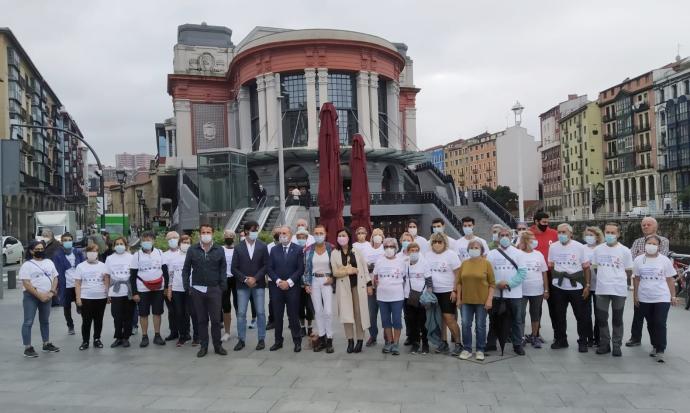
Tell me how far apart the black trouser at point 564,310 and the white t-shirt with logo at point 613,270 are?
0.33 m

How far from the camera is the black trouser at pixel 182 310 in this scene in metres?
9.12

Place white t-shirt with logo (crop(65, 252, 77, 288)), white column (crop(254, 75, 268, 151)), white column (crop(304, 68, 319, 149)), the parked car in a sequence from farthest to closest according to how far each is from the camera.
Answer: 1. white column (crop(254, 75, 268, 151))
2. white column (crop(304, 68, 319, 149))
3. the parked car
4. white t-shirt with logo (crop(65, 252, 77, 288))

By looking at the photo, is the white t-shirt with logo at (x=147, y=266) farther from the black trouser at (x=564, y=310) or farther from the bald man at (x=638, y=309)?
the bald man at (x=638, y=309)

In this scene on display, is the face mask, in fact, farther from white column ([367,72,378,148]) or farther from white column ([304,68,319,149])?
white column ([367,72,378,148])

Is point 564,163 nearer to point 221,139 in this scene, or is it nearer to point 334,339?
point 221,139

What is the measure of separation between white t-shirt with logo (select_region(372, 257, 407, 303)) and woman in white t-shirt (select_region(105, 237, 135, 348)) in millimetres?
4240

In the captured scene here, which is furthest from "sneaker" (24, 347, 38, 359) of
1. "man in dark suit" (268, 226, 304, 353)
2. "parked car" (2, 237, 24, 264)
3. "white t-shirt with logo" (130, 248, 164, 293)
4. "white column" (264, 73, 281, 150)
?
"white column" (264, 73, 281, 150)

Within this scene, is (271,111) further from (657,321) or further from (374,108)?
(657,321)

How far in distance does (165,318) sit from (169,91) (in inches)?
1447

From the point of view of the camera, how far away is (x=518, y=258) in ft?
26.5

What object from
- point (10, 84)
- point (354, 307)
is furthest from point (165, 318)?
point (10, 84)

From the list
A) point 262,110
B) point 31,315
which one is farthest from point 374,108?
point 31,315

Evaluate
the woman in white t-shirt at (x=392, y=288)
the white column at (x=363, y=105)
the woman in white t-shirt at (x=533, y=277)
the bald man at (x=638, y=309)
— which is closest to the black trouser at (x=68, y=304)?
the woman in white t-shirt at (x=392, y=288)

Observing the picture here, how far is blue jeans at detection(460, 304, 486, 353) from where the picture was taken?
7.72 metres
